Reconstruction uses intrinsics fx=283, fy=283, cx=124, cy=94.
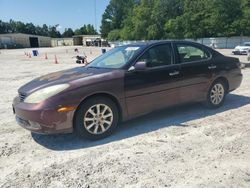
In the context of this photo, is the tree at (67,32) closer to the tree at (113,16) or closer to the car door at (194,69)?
the tree at (113,16)

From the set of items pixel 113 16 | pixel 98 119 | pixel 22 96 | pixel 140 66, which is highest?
pixel 113 16

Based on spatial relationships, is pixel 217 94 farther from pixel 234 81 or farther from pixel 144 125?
pixel 144 125

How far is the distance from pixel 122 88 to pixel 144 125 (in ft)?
2.99

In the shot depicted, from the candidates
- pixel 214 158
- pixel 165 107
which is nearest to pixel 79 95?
pixel 165 107

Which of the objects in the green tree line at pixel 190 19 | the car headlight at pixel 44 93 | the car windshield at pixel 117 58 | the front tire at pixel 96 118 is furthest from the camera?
the green tree line at pixel 190 19

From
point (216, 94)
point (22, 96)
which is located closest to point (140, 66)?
point (22, 96)

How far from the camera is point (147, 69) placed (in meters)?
5.08

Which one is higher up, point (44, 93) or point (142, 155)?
point (44, 93)

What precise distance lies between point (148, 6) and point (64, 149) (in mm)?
65040

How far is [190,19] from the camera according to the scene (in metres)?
49.8

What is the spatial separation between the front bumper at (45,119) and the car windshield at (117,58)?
4.58 feet

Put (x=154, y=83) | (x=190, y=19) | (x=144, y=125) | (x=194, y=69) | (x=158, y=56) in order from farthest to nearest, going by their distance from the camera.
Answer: (x=190, y=19)
(x=194, y=69)
(x=158, y=56)
(x=144, y=125)
(x=154, y=83)

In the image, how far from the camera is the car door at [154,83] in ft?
16.0

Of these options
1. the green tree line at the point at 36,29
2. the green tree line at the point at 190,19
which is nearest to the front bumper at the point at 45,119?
the green tree line at the point at 190,19
